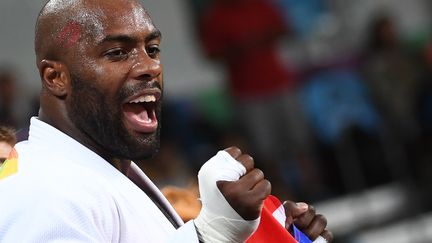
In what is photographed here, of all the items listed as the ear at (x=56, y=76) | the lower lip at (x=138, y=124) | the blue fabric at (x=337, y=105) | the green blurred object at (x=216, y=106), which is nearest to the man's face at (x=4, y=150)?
the ear at (x=56, y=76)

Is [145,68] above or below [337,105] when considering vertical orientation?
below

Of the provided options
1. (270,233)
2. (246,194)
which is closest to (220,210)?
(246,194)

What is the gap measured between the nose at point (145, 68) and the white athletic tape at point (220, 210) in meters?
0.30

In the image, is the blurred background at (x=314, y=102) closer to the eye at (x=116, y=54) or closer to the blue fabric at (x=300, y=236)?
the blue fabric at (x=300, y=236)

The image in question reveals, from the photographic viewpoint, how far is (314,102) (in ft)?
26.5

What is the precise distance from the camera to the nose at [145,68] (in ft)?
8.73

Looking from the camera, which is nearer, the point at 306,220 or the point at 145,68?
the point at 145,68

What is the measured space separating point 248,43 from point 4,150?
4622 mm

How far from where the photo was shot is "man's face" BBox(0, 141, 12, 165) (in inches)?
118

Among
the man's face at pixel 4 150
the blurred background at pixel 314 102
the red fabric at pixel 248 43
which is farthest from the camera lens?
the blurred background at pixel 314 102

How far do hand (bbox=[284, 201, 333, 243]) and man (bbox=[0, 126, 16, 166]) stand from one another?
806 millimetres

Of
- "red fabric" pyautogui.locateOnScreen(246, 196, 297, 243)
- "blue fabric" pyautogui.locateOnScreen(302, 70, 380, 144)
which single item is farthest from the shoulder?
"blue fabric" pyautogui.locateOnScreen(302, 70, 380, 144)

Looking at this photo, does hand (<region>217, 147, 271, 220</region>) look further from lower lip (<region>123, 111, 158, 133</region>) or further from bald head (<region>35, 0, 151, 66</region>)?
bald head (<region>35, 0, 151, 66</region>)

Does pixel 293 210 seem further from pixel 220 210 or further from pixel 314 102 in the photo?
pixel 314 102
